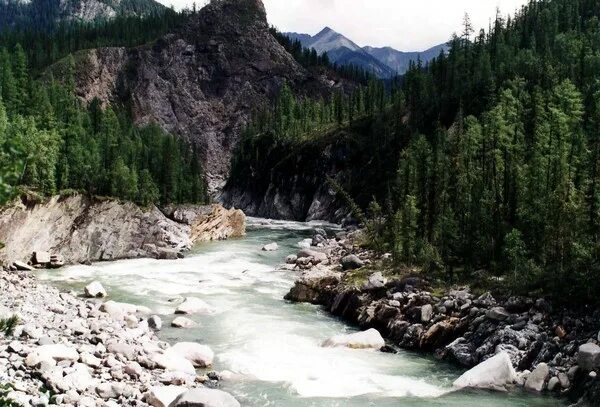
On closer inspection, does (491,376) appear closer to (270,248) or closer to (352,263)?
(352,263)

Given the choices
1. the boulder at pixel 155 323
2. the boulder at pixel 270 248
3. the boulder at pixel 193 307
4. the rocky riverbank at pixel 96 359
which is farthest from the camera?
the boulder at pixel 270 248

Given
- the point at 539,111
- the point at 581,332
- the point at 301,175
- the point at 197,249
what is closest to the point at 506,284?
the point at 581,332

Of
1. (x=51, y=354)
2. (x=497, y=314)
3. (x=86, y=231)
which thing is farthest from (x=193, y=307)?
(x=86, y=231)

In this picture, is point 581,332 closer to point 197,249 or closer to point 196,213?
point 197,249

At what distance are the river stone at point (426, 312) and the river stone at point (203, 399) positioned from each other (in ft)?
51.9

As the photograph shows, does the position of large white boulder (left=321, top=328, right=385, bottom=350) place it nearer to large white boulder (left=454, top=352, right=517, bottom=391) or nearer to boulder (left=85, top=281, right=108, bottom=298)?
large white boulder (left=454, top=352, right=517, bottom=391)

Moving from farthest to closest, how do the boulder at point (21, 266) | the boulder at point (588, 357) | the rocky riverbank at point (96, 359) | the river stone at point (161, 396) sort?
1. the boulder at point (21, 266)
2. the boulder at point (588, 357)
3. the river stone at point (161, 396)
4. the rocky riverbank at point (96, 359)

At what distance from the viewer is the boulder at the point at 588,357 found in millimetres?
25203

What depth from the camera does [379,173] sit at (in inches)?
4616

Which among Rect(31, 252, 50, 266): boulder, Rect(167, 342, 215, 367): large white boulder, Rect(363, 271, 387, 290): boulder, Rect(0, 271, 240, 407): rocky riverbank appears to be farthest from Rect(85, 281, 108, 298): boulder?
Rect(363, 271, 387, 290): boulder

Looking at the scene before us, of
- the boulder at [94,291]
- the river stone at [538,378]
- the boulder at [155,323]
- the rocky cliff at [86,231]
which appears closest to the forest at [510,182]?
the river stone at [538,378]

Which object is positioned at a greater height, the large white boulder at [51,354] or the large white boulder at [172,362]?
the large white boulder at [51,354]

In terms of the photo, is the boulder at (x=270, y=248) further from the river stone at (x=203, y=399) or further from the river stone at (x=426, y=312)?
the river stone at (x=203, y=399)

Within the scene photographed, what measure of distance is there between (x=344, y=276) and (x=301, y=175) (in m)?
92.3
